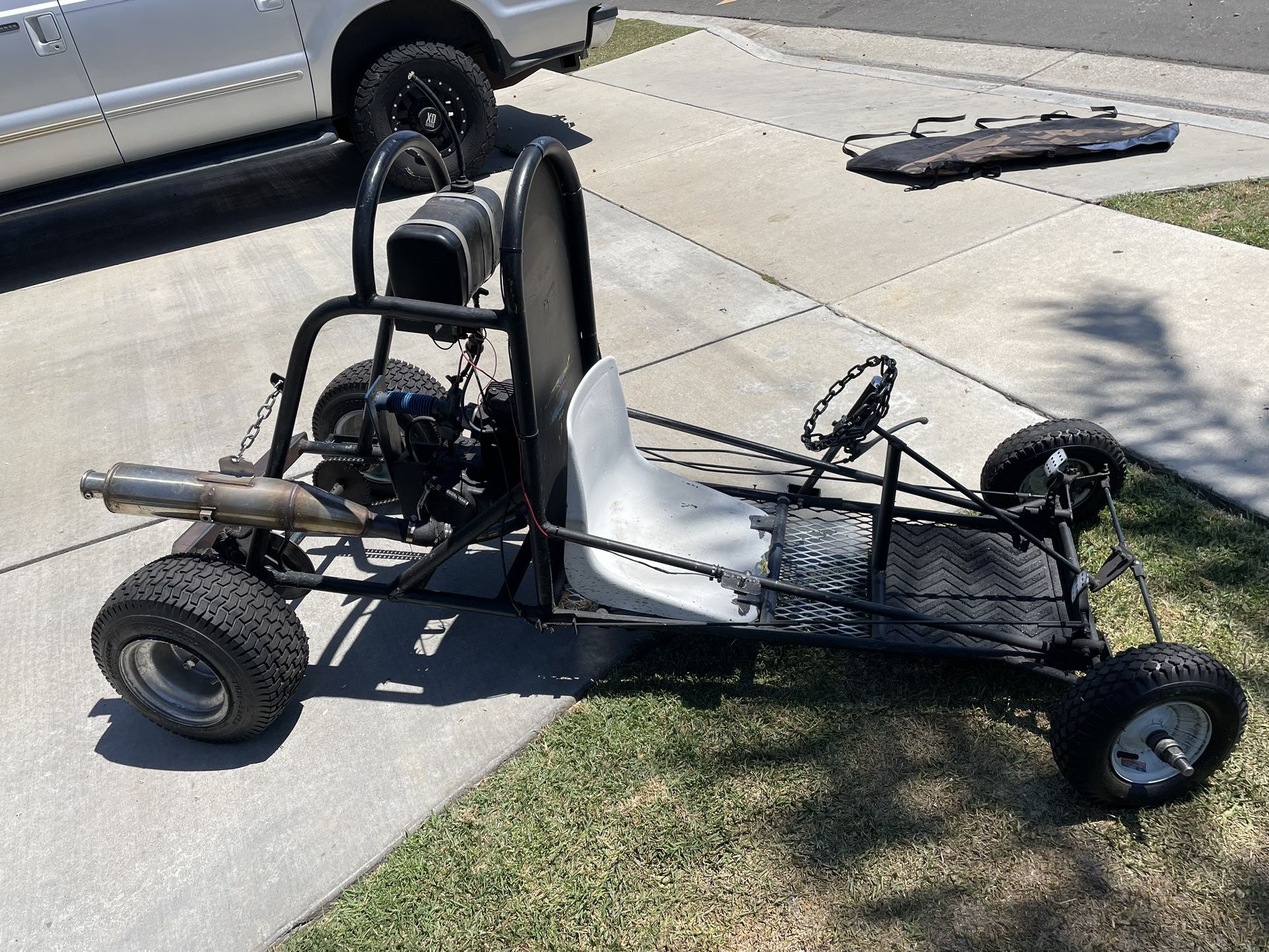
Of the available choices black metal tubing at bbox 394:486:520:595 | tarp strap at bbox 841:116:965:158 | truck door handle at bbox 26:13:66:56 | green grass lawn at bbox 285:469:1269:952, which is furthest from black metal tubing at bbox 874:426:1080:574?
truck door handle at bbox 26:13:66:56

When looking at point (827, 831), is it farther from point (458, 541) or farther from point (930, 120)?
point (930, 120)

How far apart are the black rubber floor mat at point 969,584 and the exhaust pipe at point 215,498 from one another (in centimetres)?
168

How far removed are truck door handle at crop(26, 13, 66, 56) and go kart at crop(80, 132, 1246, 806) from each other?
13.6 ft

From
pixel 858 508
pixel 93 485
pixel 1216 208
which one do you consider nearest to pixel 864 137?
pixel 1216 208

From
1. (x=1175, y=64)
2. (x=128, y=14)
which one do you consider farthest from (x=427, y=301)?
(x=1175, y=64)

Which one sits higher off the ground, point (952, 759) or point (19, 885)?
point (952, 759)

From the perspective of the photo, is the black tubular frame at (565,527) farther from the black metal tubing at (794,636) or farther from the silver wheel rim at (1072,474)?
the silver wheel rim at (1072,474)

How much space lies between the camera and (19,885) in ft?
8.44

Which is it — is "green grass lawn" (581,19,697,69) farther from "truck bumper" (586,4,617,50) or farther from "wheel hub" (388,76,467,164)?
"wheel hub" (388,76,467,164)

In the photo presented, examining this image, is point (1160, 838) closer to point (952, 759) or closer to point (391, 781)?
point (952, 759)

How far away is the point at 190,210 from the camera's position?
7340mm

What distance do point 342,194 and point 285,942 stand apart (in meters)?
6.09

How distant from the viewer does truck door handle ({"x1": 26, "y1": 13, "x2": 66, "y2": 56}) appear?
18.6ft

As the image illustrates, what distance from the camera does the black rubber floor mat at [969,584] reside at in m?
2.78
